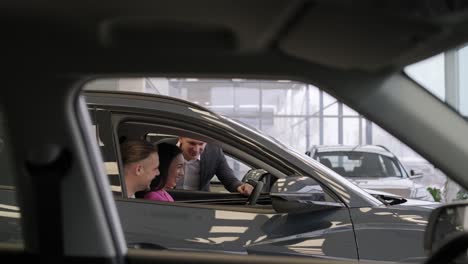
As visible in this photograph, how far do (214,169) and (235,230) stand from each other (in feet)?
6.86

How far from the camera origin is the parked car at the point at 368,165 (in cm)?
905

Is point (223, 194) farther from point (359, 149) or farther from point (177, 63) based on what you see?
point (359, 149)

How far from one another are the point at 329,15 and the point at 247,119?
1696 centimetres

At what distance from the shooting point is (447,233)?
66.3 inches

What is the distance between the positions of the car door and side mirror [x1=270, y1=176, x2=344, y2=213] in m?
0.06

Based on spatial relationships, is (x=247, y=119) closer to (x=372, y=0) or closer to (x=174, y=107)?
(x=174, y=107)

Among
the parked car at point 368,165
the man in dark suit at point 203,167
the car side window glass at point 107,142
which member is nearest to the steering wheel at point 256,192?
the car side window glass at point 107,142

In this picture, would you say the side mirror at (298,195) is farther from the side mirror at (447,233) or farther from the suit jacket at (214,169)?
the suit jacket at (214,169)

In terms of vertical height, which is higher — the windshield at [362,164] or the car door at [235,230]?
the car door at [235,230]

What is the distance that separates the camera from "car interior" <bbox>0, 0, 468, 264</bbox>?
3.93 feet

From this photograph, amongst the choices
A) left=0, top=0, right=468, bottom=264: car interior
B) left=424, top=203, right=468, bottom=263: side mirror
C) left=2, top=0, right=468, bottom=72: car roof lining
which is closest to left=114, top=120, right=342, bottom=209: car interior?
left=424, top=203, right=468, bottom=263: side mirror

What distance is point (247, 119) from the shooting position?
18156mm

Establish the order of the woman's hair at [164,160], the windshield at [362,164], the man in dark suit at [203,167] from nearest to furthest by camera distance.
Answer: the woman's hair at [164,160] → the man in dark suit at [203,167] → the windshield at [362,164]

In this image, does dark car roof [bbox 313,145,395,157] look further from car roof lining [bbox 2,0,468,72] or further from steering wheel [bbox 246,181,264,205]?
car roof lining [bbox 2,0,468,72]
